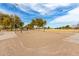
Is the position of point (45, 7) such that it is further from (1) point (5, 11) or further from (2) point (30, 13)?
(1) point (5, 11)

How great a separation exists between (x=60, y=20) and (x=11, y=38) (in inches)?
22.5

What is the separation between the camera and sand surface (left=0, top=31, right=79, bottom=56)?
2742 mm

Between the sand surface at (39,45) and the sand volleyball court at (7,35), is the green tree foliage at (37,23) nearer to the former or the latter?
the sand surface at (39,45)

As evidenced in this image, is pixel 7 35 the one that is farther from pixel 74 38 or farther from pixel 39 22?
pixel 74 38

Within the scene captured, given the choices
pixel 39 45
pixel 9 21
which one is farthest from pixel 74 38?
pixel 9 21

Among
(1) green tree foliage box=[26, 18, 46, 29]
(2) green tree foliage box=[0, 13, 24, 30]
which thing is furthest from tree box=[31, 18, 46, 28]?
(2) green tree foliage box=[0, 13, 24, 30]

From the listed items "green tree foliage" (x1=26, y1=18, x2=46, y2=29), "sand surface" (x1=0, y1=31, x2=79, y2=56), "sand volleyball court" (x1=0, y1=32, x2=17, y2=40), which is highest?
"green tree foliage" (x1=26, y1=18, x2=46, y2=29)

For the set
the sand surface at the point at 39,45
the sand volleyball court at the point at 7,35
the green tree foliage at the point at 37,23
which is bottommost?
the sand surface at the point at 39,45

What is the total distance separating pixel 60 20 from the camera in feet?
9.00

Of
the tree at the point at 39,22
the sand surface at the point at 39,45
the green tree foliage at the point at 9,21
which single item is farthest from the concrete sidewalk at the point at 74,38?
the green tree foliage at the point at 9,21

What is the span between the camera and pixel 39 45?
2.76 m

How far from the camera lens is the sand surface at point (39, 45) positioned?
9.00ft

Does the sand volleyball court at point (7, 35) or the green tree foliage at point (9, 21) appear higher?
the green tree foliage at point (9, 21)

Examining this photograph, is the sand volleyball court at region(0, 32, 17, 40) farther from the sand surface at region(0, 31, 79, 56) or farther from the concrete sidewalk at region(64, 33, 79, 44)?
the concrete sidewalk at region(64, 33, 79, 44)
